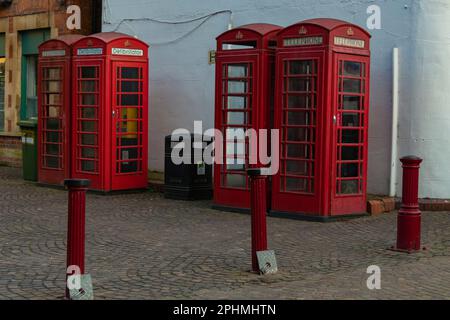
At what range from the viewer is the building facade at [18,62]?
61.2 ft

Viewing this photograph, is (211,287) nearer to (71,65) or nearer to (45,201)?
(45,201)

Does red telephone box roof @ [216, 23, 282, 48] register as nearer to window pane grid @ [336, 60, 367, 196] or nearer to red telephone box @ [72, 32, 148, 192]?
window pane grid @ [336, 60, 367, 196]

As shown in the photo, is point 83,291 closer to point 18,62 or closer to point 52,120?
point 52,120

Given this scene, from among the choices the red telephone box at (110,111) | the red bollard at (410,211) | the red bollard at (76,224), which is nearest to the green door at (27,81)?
the red telephone box at (110,111)

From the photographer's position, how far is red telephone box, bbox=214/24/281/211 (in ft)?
37.6

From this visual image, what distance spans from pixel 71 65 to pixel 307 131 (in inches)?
211

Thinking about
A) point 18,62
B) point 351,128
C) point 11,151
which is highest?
point 18,62

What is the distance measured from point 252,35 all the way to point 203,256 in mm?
4325

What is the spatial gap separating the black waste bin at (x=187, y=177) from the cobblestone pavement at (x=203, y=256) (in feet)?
2.50

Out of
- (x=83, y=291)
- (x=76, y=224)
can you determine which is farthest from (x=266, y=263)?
(x=76, y=224)

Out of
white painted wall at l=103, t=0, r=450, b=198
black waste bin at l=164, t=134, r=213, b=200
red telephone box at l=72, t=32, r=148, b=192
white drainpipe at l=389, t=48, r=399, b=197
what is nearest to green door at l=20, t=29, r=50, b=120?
red telephone box at l=72, t=32, r=148, b=192

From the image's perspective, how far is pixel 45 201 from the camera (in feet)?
42.2

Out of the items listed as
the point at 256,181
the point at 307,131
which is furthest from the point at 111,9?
the point at 256,181

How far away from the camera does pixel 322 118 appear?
35.5 ft
